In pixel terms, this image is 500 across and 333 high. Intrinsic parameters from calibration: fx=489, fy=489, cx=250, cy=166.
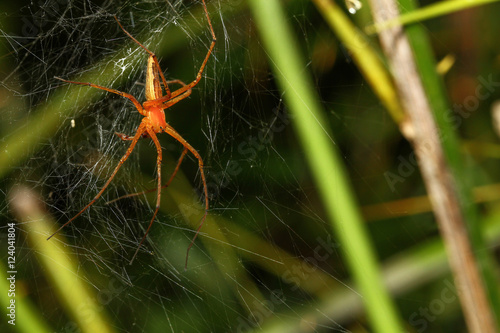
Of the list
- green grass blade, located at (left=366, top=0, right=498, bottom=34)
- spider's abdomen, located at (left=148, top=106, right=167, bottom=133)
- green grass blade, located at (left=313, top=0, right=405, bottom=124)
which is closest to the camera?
green grass blade, located at (left=366, top=0, right=498, bottom=34)

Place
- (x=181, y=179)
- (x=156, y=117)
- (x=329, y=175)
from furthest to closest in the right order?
(x=181, y=179), (x=156, y=117), (x=329, y=175)

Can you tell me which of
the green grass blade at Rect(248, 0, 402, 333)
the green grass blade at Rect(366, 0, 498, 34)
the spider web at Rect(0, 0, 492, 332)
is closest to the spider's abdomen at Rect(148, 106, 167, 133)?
the spider web at Rect(0, 0, 492, 332)

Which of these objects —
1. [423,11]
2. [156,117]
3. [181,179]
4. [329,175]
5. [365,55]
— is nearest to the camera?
[423,11]

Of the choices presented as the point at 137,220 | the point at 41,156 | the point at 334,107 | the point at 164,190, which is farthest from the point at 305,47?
the point at 41,156

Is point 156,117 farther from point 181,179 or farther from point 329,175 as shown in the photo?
point 329,175

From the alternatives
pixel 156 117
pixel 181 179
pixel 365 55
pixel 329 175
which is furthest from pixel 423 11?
pixel 181 179

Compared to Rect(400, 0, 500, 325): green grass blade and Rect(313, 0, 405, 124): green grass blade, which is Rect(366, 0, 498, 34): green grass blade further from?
Rect(313, 0, 405, 124): green grass blade

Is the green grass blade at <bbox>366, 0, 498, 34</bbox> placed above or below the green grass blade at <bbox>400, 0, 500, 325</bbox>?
A: above

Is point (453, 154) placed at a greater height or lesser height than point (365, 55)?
lesser
